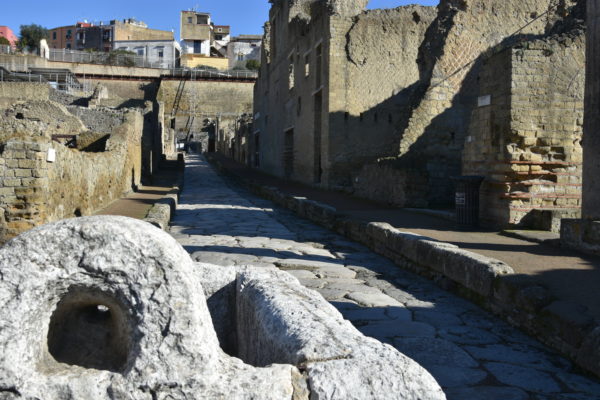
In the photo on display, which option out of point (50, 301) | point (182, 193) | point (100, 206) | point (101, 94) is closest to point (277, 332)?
point (50, 301)

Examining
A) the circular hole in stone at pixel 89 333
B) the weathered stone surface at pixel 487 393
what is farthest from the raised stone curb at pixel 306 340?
the weathered stone surface at pixel 487 393

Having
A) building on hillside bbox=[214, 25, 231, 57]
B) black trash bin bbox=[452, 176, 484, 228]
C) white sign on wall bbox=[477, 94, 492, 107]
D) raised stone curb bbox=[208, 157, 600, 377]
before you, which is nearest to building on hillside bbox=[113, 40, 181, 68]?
building on hillside bbox=[214, 25, 231, 57]

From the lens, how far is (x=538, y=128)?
8.05m

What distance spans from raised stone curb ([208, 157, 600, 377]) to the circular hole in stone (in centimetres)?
254

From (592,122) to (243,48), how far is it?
74097 millimetres

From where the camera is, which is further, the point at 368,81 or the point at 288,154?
the point at 288,154

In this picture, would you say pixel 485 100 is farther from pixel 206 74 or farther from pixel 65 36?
pixel 65 36

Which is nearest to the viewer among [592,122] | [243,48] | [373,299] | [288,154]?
[373,299]

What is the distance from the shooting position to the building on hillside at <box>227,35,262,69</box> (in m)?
75.2

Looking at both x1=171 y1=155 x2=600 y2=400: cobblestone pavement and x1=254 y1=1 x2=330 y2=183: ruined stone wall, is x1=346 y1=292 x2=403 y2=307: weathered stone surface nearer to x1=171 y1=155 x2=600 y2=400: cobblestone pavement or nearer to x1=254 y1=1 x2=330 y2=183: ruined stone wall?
x1=171 y1=155 x2=600 y2=400: cobblestone pavement

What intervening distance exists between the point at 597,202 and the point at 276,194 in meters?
9.31

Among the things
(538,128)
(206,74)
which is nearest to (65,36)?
(206,74)

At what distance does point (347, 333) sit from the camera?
203 cm

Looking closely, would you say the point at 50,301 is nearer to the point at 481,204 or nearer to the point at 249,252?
the point at 249,252
